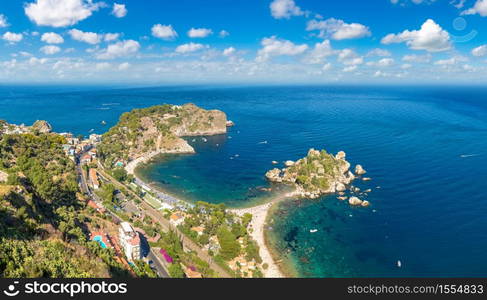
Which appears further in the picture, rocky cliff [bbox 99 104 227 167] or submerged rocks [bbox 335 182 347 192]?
rocky cliff [bbox 99 104 227 167]

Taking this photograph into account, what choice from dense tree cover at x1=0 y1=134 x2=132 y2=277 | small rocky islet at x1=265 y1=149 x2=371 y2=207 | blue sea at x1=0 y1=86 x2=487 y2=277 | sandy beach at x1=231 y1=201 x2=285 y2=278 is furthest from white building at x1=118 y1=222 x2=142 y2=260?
small rocky islet at x1=265 y1=149 x2=371 y2=207

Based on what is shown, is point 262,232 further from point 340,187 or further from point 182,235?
point 340,187

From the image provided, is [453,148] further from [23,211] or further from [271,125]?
[23,211]

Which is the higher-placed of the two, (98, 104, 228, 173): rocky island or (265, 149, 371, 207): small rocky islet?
(98, 104, 228, 173): rocky island

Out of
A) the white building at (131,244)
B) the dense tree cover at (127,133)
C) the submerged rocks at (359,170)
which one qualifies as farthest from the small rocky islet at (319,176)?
the dense tree cover at (127,133)

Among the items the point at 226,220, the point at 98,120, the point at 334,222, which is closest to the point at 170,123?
the point at 98,120

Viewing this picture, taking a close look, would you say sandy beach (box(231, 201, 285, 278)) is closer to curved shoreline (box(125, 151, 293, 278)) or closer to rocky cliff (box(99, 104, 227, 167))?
curved shoreline (box(125, 151, 293, 278))

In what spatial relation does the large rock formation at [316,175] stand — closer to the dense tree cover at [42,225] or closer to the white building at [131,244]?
the white building at [131,244]
